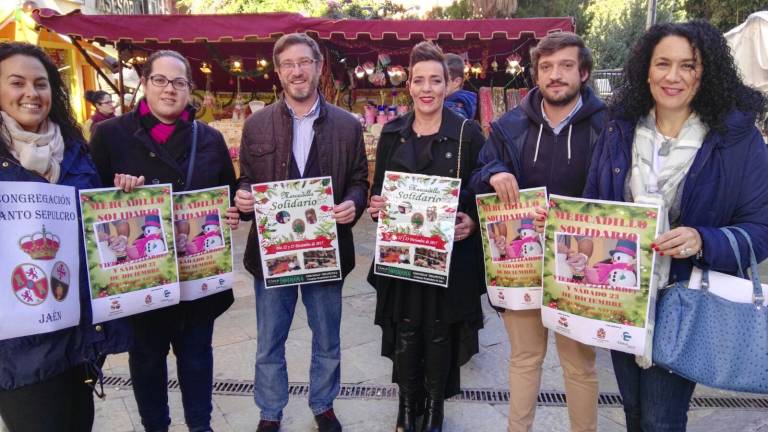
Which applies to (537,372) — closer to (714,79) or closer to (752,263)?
(752,263)

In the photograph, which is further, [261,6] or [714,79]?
[261,6]

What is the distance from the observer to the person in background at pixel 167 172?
95.7 inches

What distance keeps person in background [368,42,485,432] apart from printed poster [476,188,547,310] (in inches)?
10.0

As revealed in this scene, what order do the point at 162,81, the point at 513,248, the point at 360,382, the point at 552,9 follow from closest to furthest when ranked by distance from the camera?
the point at 513,248
the point at 162,81
the point at 360,382
the point at 552,9

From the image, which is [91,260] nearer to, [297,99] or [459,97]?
[297,99]

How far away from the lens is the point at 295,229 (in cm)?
256

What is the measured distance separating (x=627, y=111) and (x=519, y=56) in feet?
26.3

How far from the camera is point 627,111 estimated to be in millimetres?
2072

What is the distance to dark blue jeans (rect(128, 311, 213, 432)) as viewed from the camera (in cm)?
252

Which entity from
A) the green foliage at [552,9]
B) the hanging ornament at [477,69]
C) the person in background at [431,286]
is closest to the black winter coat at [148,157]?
the person in background at [431,286]

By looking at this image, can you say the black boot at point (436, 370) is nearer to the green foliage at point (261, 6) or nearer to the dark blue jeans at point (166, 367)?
the dark blue jeans at point (166, 367)

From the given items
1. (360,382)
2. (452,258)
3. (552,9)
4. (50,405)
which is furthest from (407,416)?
(552,9)

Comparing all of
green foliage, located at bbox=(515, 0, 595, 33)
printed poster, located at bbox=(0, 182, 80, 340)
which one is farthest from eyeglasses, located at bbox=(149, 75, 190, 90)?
green foliage, located at bbox=(515, 0, 595, 33)

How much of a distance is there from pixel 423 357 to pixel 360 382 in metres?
0.86
